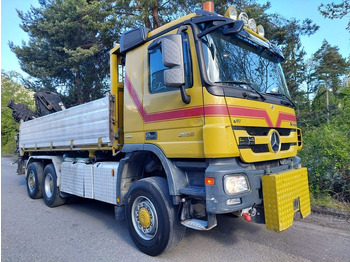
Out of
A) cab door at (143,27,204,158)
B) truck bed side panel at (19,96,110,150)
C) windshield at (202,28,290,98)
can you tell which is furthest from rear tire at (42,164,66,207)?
windshield at (202,28,290,98)

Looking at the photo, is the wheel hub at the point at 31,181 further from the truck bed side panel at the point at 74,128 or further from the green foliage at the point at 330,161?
the green foliage at the point at 330,161

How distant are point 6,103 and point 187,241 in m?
36.0

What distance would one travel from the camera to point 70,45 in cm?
1421

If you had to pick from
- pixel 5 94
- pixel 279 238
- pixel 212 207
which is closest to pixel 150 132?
pixel 212 207

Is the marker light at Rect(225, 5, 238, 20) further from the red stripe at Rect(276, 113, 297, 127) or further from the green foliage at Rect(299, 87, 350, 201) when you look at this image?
the green foliage at Rect(299, 87, 350, 201)

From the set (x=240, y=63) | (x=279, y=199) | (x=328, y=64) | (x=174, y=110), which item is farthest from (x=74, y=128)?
(x=328, y=64)

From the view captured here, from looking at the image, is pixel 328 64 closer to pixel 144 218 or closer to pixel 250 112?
pixel 250 112

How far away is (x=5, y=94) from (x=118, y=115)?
35.8 meters

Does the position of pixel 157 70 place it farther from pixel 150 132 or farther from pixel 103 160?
pixel 103 160

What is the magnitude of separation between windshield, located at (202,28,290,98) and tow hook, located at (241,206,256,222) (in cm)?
152

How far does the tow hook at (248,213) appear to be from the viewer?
318 cm

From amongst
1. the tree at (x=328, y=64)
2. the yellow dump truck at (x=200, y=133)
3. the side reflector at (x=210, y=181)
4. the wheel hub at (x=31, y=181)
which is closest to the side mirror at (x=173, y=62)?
the yellow dump truck at (x=200, y=133)

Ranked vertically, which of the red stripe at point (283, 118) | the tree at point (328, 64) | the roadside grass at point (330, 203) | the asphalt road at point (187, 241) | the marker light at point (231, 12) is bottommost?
the asphalt road at point (187, 241)

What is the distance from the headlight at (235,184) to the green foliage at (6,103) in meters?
32.7
